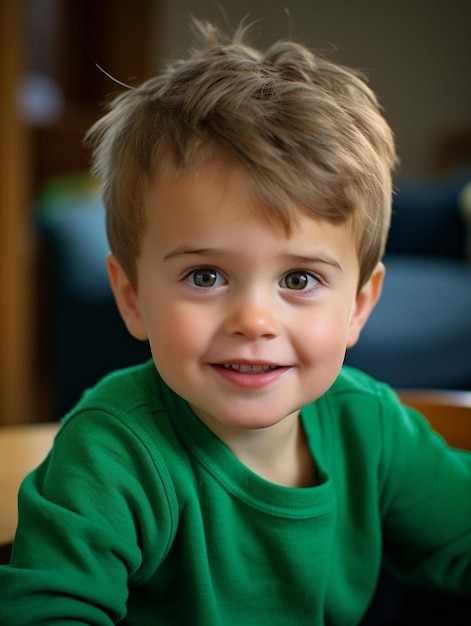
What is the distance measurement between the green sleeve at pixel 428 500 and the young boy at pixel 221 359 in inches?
1.5

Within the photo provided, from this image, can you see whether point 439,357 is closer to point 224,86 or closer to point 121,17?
point 224,86

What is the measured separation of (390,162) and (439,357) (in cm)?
125

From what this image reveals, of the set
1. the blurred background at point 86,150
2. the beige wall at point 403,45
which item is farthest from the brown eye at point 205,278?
the beige wall at point 403,45

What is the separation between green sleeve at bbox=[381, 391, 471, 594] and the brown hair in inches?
8.0

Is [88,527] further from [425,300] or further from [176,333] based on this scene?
[425,300]

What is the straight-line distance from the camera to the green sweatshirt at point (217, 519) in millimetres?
660

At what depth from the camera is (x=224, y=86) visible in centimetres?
70

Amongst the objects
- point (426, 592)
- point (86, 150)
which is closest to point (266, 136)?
point (426, 592)

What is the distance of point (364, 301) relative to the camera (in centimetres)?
82

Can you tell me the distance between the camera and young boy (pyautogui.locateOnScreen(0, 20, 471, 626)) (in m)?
0.66

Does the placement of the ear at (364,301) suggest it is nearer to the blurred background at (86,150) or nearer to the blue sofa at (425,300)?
the blue sofa at (425,300)

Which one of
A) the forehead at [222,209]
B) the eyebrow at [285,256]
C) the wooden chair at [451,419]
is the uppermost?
the forehead at [222,209]

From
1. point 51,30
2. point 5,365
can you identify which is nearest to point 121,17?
point 51,30

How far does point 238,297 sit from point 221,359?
52 mm
